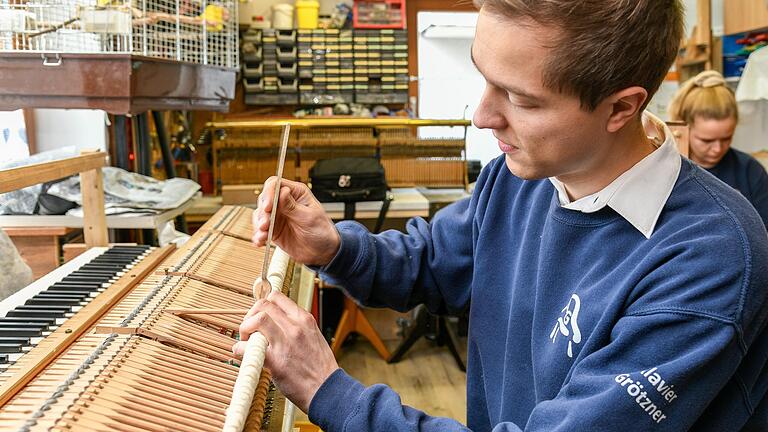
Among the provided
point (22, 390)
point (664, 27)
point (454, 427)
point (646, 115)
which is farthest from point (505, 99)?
point (22, 390)

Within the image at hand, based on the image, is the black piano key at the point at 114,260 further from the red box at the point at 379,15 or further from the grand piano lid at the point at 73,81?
the red box at the point at 379,15

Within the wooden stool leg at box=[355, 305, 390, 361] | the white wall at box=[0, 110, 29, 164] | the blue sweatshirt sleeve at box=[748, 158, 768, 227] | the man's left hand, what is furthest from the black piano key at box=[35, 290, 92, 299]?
the wooden stool leg at box=[355, 305, 390, 361]

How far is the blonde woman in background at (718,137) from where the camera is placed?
3111mm

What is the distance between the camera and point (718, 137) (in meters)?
3.12

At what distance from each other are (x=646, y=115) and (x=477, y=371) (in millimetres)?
623

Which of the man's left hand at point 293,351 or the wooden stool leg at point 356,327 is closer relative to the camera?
the man's left hand at point 293,351

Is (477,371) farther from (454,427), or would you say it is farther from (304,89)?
(304,89)

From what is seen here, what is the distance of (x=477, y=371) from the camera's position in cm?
156

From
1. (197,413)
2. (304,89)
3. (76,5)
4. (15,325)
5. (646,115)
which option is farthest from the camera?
(304,89)

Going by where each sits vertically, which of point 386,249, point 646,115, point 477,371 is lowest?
point 477,371

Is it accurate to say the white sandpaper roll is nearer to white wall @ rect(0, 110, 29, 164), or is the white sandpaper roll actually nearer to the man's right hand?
the man's right hand

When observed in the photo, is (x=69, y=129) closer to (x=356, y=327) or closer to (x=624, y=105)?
(x=356, y=327)

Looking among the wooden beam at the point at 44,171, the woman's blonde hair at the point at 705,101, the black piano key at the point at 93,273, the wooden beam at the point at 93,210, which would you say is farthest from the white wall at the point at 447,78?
the black piano key at the point at 93,273

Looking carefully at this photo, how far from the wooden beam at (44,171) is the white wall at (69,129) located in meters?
1.56
